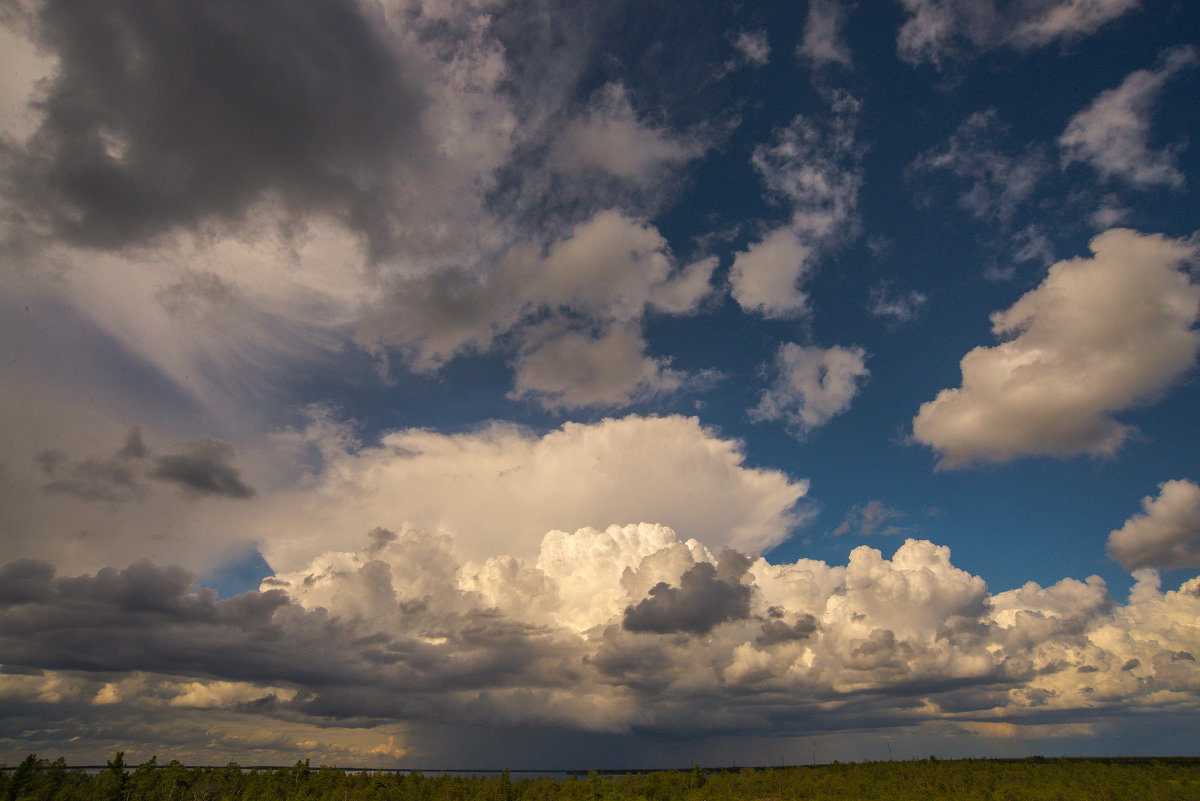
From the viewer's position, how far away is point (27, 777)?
18238 centimetres

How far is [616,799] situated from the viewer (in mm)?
185500

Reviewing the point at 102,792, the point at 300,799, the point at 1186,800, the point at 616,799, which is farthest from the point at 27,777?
the point at 1186,800

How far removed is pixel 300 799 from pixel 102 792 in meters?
64.8

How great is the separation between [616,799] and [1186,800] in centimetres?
18283

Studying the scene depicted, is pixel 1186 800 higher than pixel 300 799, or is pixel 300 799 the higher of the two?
pixel 300 799

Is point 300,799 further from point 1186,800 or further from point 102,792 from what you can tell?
point 1186,800

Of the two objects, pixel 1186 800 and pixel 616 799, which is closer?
pixel 616 799

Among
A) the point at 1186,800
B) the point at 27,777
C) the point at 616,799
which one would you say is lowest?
the point at 1186,800

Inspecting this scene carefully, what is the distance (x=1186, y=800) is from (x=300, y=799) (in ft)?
921

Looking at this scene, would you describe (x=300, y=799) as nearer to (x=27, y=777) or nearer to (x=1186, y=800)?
(x=27, y=777)

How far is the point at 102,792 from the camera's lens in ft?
655

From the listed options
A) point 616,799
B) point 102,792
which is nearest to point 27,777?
point 102,792

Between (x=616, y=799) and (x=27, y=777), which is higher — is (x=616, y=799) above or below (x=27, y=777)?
below

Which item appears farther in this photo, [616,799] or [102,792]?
[102,792]
